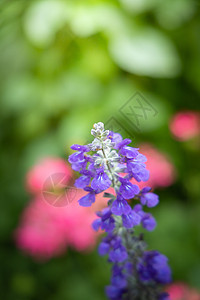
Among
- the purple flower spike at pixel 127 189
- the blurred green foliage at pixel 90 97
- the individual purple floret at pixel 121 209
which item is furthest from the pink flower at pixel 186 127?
the purple flower spike at pixel 127 189

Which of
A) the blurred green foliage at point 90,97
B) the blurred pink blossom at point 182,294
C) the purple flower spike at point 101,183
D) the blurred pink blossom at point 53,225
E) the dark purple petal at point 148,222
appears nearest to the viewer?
the purple flower spike at point 101,183

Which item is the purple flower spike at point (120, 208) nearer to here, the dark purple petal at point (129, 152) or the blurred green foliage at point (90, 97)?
the dark purple petal at point (129, 152)

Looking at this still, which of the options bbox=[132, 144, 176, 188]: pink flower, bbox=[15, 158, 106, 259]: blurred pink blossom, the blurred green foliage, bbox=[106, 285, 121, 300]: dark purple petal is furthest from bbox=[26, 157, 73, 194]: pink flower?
bbox=[106, 285, 121, 300]: dark purple petal

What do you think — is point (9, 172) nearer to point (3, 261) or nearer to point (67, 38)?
point (3, 261)

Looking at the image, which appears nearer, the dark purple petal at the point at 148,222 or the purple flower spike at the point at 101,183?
the purple flower spike at the point at 101,183

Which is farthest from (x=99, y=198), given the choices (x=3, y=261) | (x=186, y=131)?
(x=3, y=261)
